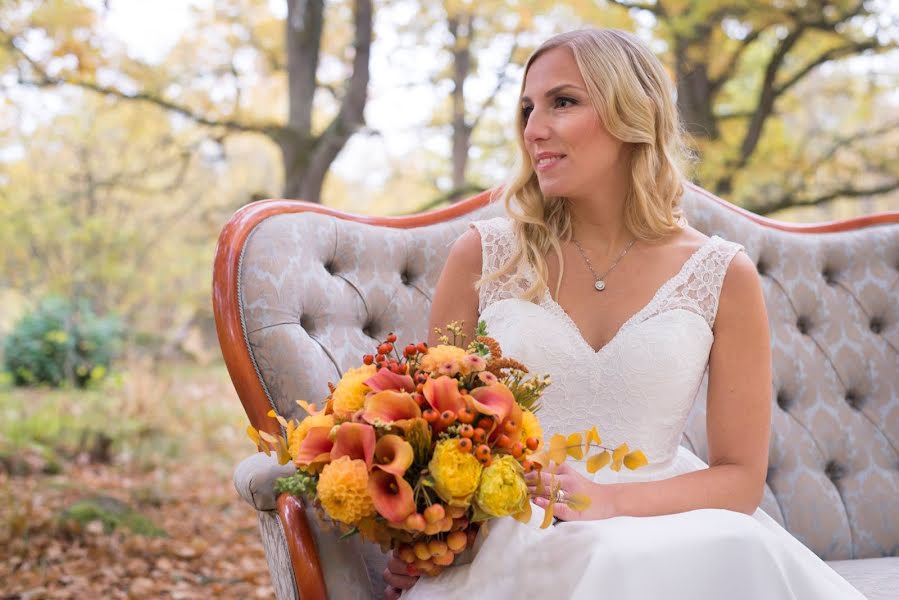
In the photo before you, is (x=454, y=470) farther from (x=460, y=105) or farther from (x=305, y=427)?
(x=460, y=105)

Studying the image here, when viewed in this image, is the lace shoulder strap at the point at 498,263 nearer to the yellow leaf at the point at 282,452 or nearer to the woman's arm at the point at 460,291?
the woman's arm at the point at 460,291

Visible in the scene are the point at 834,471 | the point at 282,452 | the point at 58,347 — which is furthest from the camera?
the point at 58,347

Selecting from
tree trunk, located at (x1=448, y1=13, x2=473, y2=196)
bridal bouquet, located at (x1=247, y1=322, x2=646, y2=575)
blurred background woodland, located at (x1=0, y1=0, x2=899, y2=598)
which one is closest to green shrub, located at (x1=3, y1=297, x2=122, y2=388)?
blurred background woodland, located at (x1=0, y1=0, x2=899, y2=598)

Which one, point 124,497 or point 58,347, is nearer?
point 124,497

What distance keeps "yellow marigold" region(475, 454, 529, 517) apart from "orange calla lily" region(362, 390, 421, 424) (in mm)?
168

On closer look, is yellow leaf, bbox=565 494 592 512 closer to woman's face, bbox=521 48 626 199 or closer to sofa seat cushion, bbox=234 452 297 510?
sofa seat cushion, bbox=234 452 297 510

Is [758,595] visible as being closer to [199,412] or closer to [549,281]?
[549,281]

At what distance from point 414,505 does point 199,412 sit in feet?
26.6

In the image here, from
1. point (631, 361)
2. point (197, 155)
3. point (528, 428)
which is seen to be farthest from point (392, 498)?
point (197, 155)

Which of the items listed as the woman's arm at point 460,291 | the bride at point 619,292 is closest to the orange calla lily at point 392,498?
the bride at point 619,292

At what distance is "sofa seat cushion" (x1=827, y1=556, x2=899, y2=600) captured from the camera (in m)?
2.37

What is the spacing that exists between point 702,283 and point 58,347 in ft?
31.5

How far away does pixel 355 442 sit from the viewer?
155 centimetres

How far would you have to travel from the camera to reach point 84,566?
4645 mm
